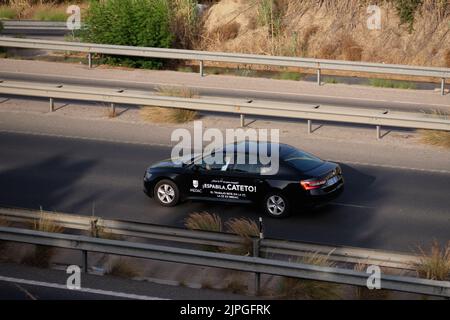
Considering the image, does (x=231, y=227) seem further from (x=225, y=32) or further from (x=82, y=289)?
(x=225, y=32)

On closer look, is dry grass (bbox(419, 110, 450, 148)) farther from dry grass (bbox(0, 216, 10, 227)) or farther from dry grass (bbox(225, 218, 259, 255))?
dry grass (bbox(0, 216, 10, 227))

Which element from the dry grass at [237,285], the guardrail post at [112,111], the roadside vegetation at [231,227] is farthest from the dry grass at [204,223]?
the guardrail post at [112,111]

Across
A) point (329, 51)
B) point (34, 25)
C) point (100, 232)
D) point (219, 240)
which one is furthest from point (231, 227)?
point (34, 25)

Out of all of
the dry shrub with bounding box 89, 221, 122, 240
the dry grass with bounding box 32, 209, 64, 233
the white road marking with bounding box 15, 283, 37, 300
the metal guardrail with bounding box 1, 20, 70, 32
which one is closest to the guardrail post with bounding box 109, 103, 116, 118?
the dry grass with bounding box 32, 209, 64, 233

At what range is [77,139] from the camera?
76.5 ft

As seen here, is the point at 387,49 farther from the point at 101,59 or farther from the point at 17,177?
the point at 17,177

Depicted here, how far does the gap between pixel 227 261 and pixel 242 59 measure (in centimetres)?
1687

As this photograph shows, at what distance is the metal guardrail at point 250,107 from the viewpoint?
880 inches

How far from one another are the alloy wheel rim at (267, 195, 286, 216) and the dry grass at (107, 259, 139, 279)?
11.4 feet

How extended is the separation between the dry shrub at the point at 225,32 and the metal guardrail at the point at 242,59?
494cm

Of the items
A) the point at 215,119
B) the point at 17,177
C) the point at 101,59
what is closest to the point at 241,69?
the point at 101,59

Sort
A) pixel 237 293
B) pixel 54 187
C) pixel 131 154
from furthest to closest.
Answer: pixel 131 154 < pixel 54 187 < pixel 237 293

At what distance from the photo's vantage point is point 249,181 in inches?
700

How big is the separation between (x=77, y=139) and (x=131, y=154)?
1.94 m
